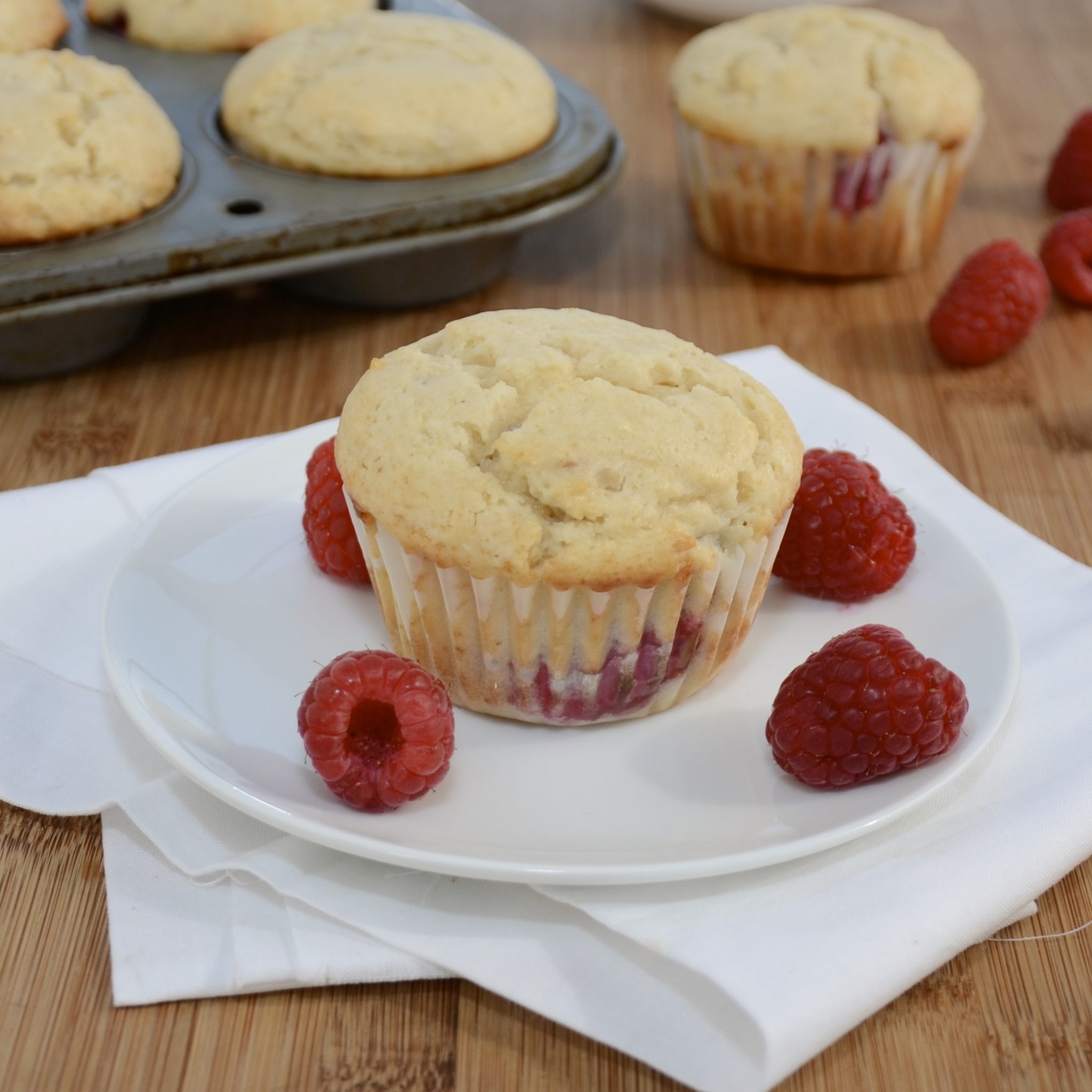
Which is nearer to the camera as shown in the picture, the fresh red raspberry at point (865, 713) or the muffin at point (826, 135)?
the fresh red raspberry at point (865, 713)

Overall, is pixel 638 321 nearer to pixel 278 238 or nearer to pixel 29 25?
pixel 278 238

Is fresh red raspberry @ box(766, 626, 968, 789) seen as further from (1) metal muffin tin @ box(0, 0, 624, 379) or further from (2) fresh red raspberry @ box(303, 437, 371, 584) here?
(1) metal muffin tin @ box(0, 0, 624, 379)

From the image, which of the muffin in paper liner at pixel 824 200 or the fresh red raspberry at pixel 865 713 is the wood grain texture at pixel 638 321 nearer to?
the muffin in paper liner at pixel 824 200

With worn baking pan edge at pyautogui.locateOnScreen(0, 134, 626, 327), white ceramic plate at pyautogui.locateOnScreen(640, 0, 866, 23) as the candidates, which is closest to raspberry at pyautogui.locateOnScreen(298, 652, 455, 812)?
worn baking pan edge at pyautogui.locateOnScreen(0, 134, 626, 327)

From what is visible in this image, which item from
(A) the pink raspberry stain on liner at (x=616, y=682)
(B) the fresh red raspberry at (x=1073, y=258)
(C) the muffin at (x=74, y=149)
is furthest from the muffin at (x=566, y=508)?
(B) the fresh red raspberry at (x=1073, y=258)

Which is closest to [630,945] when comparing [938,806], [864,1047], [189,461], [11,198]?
[864,1047]

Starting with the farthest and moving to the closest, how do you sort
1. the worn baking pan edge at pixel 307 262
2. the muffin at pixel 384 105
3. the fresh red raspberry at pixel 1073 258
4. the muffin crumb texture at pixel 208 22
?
1. the muffin crumb texture at pixel 208 22
2. the fresh red raspberry at pixel 1073 258
3. the muffin at pixel 384 105
4. the worn baking pan edge at pixel 307 262
